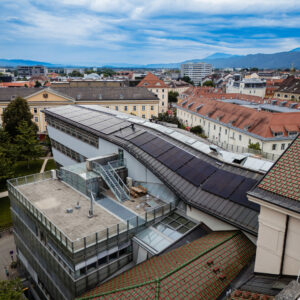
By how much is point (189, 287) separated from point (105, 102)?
68.6m

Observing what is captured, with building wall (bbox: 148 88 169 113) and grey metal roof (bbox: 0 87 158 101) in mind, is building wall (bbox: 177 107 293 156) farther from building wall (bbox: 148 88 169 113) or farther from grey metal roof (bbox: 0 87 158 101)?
building wall (bbox: 148 88 169 113)

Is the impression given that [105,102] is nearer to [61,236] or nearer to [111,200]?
[111,200]

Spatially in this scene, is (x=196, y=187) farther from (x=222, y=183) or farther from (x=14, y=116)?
(x=14, y=116)

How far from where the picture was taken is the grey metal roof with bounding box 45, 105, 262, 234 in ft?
54.8

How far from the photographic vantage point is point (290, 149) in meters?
13.0

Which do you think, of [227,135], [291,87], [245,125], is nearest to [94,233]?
[245,125]

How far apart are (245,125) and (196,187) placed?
3808cm

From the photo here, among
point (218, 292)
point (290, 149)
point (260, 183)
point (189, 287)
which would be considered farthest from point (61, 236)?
point (290, 149)

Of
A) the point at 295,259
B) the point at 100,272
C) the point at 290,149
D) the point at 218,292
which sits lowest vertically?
the point at 100,272

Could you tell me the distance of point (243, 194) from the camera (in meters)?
17.8

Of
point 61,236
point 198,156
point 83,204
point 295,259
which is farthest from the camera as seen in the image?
point 198,156

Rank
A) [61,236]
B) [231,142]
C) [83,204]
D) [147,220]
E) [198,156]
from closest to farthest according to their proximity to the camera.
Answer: [61,236] < [147,220] < [83,204] < [198,156] < [231,142]

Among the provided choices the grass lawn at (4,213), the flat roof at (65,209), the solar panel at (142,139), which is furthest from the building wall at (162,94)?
the flat roof at (65,209)

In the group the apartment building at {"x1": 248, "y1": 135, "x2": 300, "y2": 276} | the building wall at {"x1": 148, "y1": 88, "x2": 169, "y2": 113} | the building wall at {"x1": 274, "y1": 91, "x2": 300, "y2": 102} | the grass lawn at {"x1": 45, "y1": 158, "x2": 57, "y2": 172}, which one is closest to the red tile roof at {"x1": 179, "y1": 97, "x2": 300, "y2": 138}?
the grass lawn at {"x1": 45, "y1": 158, "x2": 57, "y2": 172}
